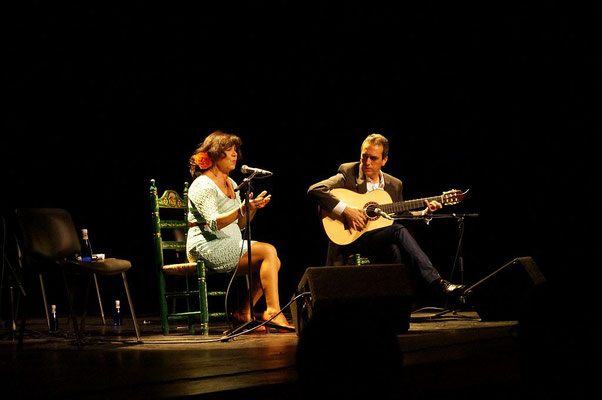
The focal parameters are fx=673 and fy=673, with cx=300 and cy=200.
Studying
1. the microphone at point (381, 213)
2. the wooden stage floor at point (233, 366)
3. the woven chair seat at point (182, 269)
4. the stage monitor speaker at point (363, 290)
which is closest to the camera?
the wooden stage floor at point (233, 366)

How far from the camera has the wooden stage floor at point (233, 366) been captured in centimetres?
186

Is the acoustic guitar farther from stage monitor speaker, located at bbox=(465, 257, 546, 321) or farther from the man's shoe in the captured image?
stage monitor speaker, located at bbox=(465, 257, 546, 321)

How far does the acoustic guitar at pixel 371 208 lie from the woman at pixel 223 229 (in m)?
0.68

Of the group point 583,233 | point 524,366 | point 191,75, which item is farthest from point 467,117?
point 524,366

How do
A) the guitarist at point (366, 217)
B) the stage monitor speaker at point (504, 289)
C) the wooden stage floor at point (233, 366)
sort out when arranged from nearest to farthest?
the wooden stage floor at point (233, 366) → the stage monitor speaker at point (504, 289) → the guitarist at point (366, 217)

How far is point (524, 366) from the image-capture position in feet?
3.95

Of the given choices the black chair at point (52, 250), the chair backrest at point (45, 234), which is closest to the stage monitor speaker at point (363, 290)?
the black chair at point (52, 250)

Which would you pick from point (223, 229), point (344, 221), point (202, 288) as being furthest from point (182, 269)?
point (344, 221)

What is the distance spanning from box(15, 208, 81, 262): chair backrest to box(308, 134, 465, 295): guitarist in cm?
165

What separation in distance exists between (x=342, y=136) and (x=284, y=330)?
252 centimetres

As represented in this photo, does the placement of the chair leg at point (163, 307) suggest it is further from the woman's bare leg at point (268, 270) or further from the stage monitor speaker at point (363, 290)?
the stage monitor speaker at point (363, 290)

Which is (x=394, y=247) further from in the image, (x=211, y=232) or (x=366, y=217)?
(x=211, y=232)

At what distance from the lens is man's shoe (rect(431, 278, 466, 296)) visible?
402cm

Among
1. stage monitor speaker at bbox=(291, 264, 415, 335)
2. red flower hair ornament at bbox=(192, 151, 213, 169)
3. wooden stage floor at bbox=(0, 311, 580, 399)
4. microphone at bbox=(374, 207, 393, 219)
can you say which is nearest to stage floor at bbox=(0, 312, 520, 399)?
wooden stage floor at bbox=(0, 311, 580, 399)
